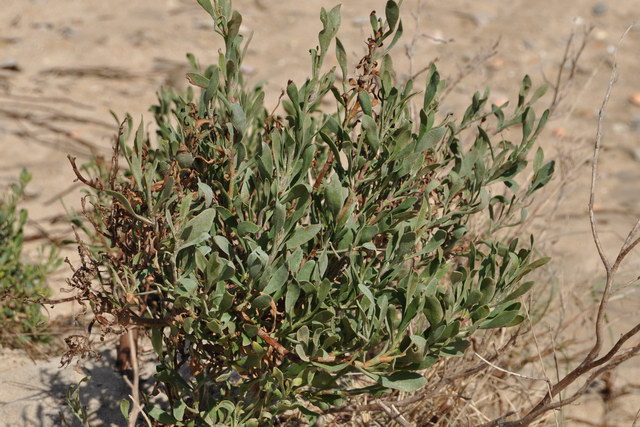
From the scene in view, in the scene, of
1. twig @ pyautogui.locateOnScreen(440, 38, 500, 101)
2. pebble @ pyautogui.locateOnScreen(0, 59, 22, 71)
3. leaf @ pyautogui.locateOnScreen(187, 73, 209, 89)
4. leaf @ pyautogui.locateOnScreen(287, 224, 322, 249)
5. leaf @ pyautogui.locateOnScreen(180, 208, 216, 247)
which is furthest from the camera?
pebble @ pyautogui.locateOnScreen(0, 59, 22, 71)

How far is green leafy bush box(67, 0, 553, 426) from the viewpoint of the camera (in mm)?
1639

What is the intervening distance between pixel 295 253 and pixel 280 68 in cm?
407

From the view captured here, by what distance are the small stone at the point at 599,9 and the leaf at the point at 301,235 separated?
552 centimetres

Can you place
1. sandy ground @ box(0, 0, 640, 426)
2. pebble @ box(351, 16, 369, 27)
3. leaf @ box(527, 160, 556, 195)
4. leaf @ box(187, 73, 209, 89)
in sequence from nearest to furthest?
leaf @ box(187, 73, 209, 89)
leaf @ box(527, 160, 556, 195)
sandy ground @ box(0, 0, 640, 426)
pebble @ box(351, 16, 369, 27)

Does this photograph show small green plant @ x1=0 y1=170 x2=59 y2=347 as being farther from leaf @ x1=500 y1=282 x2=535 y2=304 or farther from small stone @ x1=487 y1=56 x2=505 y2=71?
small stone @ x1=487 y1=56 x2=505 y2=71

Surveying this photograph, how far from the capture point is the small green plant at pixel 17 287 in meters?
2.75

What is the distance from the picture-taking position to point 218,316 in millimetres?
1680

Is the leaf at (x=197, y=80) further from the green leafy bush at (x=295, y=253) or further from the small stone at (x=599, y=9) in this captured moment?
the small stone at (x=599, y=9)

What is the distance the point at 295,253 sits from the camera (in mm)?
1720

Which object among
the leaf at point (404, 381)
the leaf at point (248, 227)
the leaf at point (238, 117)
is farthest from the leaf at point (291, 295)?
the leaf at point (238, 117)

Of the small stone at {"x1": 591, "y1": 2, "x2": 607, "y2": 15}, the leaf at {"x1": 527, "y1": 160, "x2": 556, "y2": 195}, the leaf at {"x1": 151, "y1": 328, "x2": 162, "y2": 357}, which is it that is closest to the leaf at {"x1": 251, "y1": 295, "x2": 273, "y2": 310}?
the leaf at {"x1": 151, "y1": 328, "x2": 162, "y2": 357}

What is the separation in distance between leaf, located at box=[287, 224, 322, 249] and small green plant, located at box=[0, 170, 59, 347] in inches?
51.7

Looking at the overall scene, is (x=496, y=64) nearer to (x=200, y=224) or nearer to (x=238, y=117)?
(x=238, y=117)

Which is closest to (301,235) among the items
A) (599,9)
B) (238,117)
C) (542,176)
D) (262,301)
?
(262,301)
